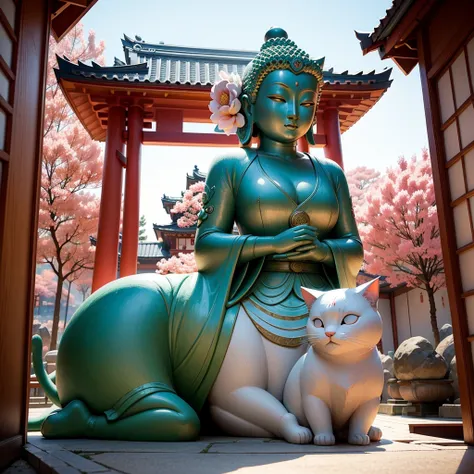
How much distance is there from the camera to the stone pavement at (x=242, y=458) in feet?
4.86

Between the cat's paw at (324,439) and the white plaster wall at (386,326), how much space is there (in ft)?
50.1

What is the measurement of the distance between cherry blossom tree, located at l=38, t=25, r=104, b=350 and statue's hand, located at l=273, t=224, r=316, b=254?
10.8m

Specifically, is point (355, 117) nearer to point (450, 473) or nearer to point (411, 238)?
point (411, 238)

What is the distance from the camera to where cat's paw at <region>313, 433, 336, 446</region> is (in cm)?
207

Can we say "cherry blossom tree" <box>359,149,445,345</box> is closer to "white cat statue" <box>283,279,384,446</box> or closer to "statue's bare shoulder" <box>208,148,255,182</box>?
"statue's bare shoulder" <box>208,148,255,182</box>

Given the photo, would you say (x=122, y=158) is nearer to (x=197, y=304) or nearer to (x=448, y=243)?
(x=197, y=304)

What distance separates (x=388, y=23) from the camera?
117 inches

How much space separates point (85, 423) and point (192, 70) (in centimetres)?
1207

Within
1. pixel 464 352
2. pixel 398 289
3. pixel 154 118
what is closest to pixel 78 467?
pixel 464 352

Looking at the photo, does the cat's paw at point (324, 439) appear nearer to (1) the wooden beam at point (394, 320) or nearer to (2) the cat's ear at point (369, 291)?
(2) the cat's ear at point (369, 291)

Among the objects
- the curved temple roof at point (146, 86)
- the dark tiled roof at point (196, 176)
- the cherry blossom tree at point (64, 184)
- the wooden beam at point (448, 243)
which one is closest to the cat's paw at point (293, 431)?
the wooden beam at point (448, 243)

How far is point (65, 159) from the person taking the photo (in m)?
13.1

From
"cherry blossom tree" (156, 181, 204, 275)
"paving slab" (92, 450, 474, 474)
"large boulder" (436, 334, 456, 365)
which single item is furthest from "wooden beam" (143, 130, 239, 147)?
"paving slab" (92, 450, 474, 474)

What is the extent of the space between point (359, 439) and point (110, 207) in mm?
6757
